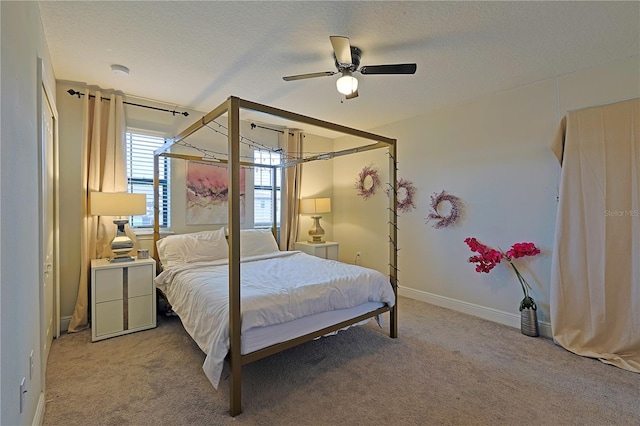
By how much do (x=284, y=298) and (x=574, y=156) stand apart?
289 centimetres

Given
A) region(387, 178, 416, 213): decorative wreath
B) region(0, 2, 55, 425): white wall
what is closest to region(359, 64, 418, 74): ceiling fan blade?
region(0, 2, 55, 425): white wall

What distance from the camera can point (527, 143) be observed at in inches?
123

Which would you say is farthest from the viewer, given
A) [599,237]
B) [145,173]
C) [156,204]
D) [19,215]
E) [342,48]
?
[145,173]

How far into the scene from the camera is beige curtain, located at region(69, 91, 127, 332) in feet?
10.1

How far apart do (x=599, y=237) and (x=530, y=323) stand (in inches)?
40.6

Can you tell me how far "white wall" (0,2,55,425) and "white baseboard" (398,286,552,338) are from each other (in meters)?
3.85

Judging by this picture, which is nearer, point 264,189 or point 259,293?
point 259,293

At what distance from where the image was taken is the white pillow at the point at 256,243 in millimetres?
3822

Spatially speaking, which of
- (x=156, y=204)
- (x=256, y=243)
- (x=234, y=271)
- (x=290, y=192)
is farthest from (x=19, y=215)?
(x=290, y=192)

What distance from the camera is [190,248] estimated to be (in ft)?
11.1

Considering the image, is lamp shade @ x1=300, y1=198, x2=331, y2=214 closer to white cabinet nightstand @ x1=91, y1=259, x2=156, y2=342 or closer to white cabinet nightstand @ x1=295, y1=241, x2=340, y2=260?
white cabinet nightstand @ x1=295, y1=241, x2=340, y2=260

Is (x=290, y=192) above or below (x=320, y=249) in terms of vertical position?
above

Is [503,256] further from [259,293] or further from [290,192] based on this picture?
[290,192]

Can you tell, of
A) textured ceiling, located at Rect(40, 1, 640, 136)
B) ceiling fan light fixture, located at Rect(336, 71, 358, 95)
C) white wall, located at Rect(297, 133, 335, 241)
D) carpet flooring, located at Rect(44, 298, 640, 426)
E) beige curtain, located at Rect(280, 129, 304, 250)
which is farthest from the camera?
white wall, located at Rect(297, 133, 335, 241)
